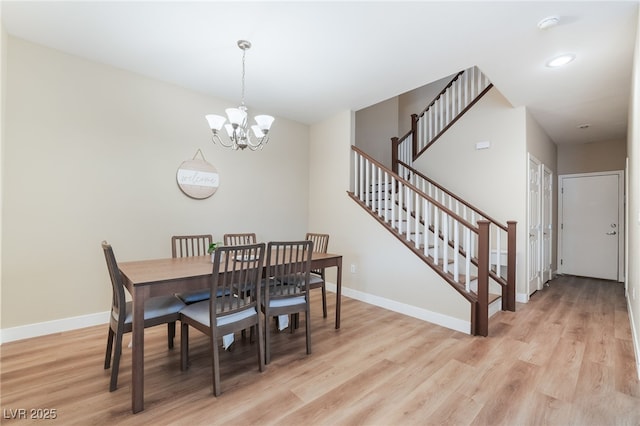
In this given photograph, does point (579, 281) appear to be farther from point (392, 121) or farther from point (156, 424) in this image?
point (156, 424)

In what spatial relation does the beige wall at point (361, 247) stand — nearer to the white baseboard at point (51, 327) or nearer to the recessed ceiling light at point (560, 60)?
the recessed ceiling light at point (560, 60)

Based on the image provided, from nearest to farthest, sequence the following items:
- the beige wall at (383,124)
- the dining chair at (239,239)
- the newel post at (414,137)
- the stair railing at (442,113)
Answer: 1. the dining chair at (239,239)
2. the stair railing at (442,113)
3. the newel post at (414,137)
4. the beige wall at (383,124)

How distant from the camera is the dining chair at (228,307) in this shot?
6.24 feet

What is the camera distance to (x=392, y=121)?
20.8ft

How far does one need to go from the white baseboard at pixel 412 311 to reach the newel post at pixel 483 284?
4.6 inches

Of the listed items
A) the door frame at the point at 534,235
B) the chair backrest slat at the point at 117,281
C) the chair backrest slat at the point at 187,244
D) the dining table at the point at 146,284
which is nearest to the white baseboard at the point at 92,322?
the chair backrest slat at the point at 187,244

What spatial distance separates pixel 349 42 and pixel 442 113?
110 inches

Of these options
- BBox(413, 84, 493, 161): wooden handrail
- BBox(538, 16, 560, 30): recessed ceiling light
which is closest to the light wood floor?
BBox(538, 16, 560, 30): recessed ceiling light

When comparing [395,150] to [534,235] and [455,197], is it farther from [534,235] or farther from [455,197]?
[534,235]

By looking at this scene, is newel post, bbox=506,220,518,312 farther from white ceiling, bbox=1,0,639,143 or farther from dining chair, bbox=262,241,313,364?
dining chair, bbox=262,241,313,364

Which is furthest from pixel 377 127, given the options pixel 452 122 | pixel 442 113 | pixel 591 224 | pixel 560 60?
pixel 591 224

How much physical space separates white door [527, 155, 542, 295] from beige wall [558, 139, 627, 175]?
6.93ft

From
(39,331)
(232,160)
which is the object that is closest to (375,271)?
(232,160)

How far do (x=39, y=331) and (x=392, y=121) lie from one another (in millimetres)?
6358
